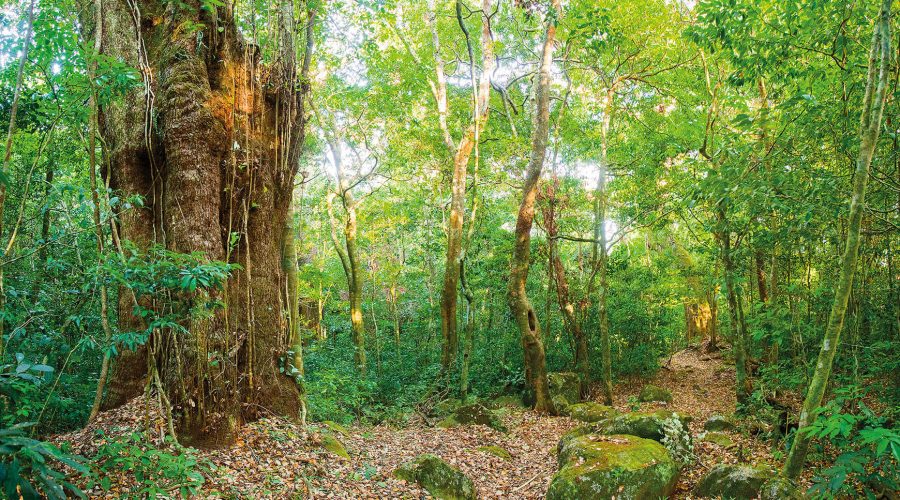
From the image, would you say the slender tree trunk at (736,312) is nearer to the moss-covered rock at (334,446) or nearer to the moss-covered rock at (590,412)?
the moss-covered rock at (590,412)

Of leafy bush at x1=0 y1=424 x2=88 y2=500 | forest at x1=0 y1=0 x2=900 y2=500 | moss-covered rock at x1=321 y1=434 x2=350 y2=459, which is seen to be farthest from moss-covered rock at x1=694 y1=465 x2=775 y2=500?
leafy bush at x1=0 y1=424 x2=88 y2=500

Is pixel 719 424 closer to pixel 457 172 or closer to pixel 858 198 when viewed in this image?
pixel 858 198

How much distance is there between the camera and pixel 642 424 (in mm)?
6949

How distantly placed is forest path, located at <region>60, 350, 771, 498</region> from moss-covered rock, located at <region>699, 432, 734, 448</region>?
0.38 feet

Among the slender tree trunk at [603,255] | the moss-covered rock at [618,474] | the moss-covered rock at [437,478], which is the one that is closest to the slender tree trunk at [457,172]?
the slender tree trunk at [603,255]

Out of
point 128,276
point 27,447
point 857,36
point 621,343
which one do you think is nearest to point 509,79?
point 621,343

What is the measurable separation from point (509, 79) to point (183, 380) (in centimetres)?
1283

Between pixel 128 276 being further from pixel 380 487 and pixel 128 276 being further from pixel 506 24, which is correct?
pixel 506 24

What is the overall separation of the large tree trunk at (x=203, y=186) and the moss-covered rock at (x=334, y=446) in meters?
0.56

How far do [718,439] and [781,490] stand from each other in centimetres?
299

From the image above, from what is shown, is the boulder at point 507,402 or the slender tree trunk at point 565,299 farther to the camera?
the slender tree trunk at point 565,299

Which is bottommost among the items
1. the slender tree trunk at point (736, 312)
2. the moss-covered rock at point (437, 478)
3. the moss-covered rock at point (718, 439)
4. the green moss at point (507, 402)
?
the green moss at point (507, 402)

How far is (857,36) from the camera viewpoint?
5535mm

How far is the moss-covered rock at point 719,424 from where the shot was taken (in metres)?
8.13
